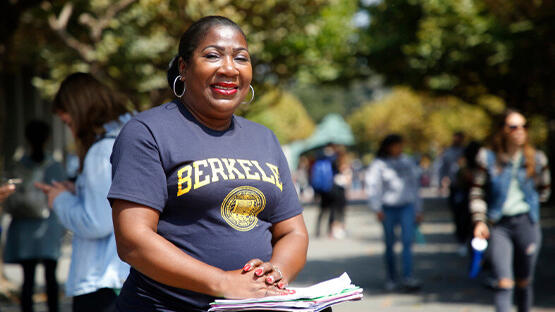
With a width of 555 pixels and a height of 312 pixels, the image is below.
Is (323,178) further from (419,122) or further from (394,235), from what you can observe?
(419,122)

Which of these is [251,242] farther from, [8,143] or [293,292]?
[8,143]

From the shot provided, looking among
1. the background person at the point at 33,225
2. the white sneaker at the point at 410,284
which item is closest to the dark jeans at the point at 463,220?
the white sneaker at the point at 410,284

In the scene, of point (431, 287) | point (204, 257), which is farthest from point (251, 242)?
point (431, 287)

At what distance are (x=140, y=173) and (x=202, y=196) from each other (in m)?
0.21

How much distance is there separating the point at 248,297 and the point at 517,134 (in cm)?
432

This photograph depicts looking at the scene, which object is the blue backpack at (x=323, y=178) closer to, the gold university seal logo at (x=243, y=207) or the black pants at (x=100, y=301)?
the black pants at (x=100, y=301)

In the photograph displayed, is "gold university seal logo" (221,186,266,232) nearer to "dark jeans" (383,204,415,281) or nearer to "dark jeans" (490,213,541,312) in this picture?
"dark jeans" (490,213,541,312)

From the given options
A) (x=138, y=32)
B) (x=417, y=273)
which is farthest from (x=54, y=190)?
(x=138, y=32)

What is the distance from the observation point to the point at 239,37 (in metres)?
2.52

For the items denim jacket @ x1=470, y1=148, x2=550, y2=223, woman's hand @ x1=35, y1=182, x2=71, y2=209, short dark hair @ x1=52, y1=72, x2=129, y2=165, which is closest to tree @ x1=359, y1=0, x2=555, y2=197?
denim jacket @ x1=470, y1=148, x2=550, y2=223

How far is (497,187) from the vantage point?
6.10 m

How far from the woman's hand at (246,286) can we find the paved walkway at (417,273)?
17.7 feet

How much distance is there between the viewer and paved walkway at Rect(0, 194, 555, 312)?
8062 mm

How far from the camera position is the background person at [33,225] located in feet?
21.5
